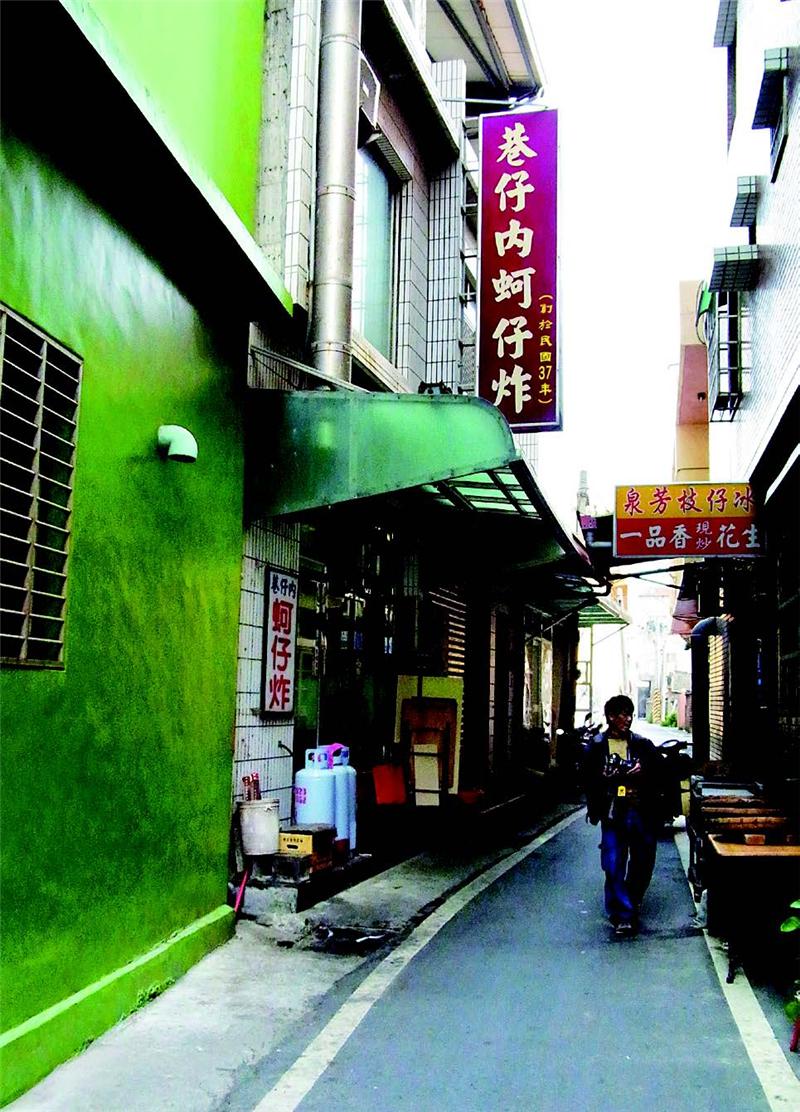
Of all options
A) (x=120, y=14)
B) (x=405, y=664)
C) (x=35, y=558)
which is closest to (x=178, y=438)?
(x=35, y=558)

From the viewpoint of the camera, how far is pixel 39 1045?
4.74 metres

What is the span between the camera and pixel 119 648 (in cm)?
579

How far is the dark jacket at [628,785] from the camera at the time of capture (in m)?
8.72

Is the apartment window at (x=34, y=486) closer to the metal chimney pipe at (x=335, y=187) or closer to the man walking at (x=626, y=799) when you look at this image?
the metal chimney pipe at (x=335, y=187)

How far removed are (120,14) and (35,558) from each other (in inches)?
131

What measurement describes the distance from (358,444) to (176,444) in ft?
6.87

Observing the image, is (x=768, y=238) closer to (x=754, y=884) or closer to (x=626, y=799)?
(x=626, y=799)

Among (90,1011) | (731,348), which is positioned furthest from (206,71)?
(731,348)

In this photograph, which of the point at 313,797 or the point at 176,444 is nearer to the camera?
the point at 176,444

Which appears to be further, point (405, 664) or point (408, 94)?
point (405, 664)

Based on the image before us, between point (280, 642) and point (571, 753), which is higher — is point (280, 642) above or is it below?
above

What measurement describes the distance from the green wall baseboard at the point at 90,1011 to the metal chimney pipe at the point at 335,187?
15.7 ft

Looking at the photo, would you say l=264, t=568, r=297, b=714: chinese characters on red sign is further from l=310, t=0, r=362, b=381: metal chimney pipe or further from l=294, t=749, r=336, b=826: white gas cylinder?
l=310, t=0, r=362, b=381: metal chimney pipe

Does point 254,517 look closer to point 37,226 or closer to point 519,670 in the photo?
point 37,226
